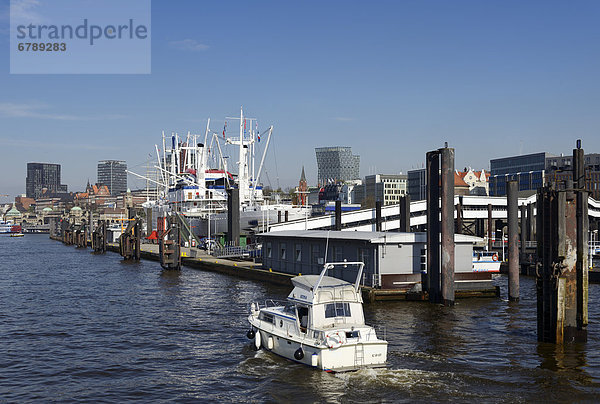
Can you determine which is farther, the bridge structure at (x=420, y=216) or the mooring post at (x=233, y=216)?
the mooring post at (x=233, y=216)

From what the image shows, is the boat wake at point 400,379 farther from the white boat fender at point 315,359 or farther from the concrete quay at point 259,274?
the concrete quay at point 259,274

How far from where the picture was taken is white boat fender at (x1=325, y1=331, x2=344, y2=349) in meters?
25.2

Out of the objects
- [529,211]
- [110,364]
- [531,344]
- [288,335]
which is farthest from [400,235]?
[529,211]

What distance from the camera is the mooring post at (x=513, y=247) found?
149 feet

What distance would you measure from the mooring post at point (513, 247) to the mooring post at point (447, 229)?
19.0ft

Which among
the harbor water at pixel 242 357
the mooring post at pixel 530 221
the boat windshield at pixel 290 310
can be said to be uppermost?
the mooring post at pixel 530 221

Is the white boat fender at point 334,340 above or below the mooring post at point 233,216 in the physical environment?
below

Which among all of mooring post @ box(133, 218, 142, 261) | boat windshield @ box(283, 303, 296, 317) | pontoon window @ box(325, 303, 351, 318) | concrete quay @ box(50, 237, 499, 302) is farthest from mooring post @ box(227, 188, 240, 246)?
pontoon window @ box(325, 303, 351, 318)

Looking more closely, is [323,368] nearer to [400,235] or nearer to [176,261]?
[400,235]

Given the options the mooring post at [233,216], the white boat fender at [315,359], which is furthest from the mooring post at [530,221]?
the white boat fender at [315,359]

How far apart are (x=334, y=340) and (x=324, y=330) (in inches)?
26.2

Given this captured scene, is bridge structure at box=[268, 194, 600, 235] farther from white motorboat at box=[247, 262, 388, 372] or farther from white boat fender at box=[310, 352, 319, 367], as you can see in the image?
white boat fender at box=[310, 352, 319, 367]

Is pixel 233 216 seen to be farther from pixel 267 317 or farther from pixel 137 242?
pixel 267 317

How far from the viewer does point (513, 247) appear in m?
45.9
